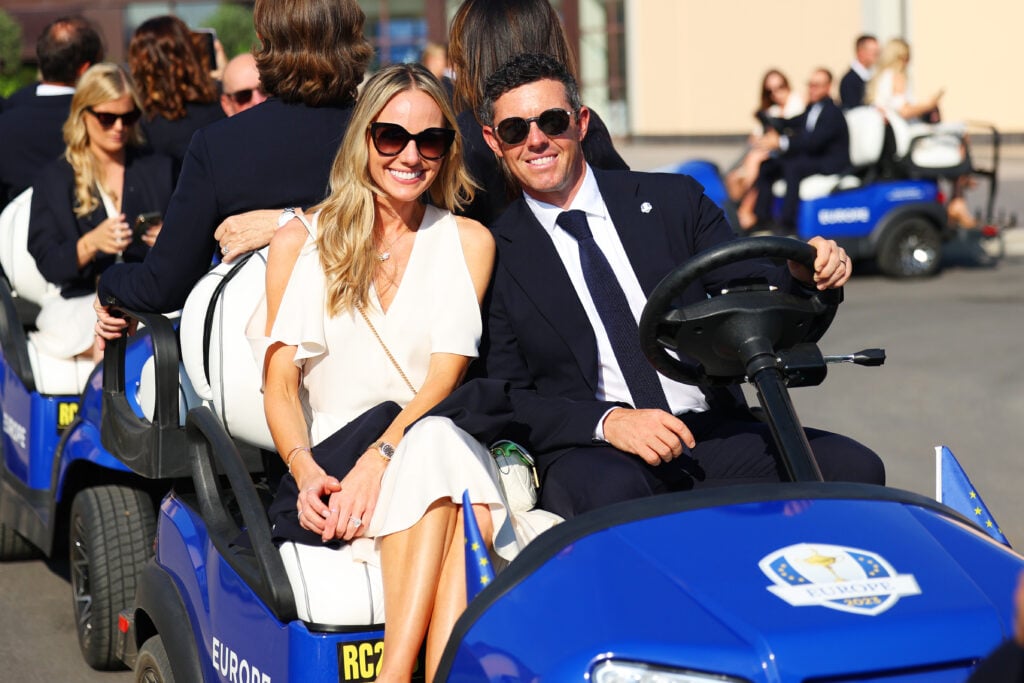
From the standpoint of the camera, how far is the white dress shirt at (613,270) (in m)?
3.19

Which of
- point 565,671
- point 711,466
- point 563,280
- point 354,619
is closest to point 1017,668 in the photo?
point 565,671

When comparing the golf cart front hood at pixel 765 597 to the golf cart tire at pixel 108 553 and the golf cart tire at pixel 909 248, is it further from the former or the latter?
the golf cart tire at pixel 909 248

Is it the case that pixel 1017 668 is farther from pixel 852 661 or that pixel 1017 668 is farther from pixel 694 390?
pixel 694 390

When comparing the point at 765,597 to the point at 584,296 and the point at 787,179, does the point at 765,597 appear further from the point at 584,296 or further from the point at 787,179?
the point at 787,179

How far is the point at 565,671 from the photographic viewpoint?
75.5 inches

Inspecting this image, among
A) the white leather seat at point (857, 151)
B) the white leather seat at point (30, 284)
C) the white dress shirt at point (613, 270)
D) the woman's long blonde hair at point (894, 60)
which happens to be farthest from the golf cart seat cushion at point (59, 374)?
the woman's long blonde hair at point (894, 60)

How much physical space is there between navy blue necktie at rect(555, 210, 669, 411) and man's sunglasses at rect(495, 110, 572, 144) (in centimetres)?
22

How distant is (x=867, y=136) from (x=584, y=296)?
8293 millimetres

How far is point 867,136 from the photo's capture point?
10969 mm

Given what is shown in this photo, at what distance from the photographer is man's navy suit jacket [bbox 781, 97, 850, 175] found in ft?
36.1

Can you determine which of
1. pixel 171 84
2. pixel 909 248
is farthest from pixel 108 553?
pixel 909 248

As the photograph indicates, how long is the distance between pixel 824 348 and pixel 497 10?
16.7 feet

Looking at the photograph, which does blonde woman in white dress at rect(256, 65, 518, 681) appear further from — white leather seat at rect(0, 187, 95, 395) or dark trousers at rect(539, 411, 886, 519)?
white leather seat at rect(0, 187, 95, 395)

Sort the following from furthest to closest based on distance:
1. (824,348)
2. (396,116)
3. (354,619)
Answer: (824,348)
(396,116)
(354,619)
